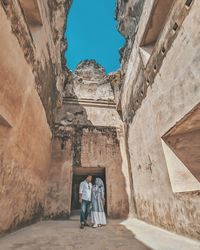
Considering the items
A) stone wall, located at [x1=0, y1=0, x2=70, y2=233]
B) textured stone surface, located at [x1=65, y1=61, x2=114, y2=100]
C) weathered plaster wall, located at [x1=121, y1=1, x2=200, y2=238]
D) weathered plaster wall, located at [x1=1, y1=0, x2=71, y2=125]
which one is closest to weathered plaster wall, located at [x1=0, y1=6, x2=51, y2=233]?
stone wall, located at [x1=0, y1=0, x2=70, y2=233]

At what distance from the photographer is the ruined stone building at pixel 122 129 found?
273 cm

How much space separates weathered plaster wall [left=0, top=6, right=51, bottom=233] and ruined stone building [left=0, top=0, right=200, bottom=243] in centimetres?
2

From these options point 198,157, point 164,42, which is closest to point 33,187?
point 198,157

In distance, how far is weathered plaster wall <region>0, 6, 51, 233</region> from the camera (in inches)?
106

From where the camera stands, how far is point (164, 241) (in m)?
2.49

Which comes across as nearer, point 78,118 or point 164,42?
point 164,42

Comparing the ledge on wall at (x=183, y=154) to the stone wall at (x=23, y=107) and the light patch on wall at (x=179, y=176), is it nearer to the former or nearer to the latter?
the light patch on wall at (x=179, y=176)

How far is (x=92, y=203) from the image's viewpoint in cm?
460

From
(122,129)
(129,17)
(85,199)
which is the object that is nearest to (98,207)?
(85,199)

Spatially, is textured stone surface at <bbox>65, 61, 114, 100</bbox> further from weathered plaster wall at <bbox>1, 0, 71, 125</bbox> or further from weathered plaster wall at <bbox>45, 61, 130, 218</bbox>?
weathered plaster wall at <bbox>1, 0, 71, 125</bbox>

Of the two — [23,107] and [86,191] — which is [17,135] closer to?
[23,107]

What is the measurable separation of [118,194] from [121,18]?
289 inches

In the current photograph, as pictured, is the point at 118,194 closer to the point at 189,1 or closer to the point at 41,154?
the point at 41,154

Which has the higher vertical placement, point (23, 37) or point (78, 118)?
point (78, 118)
